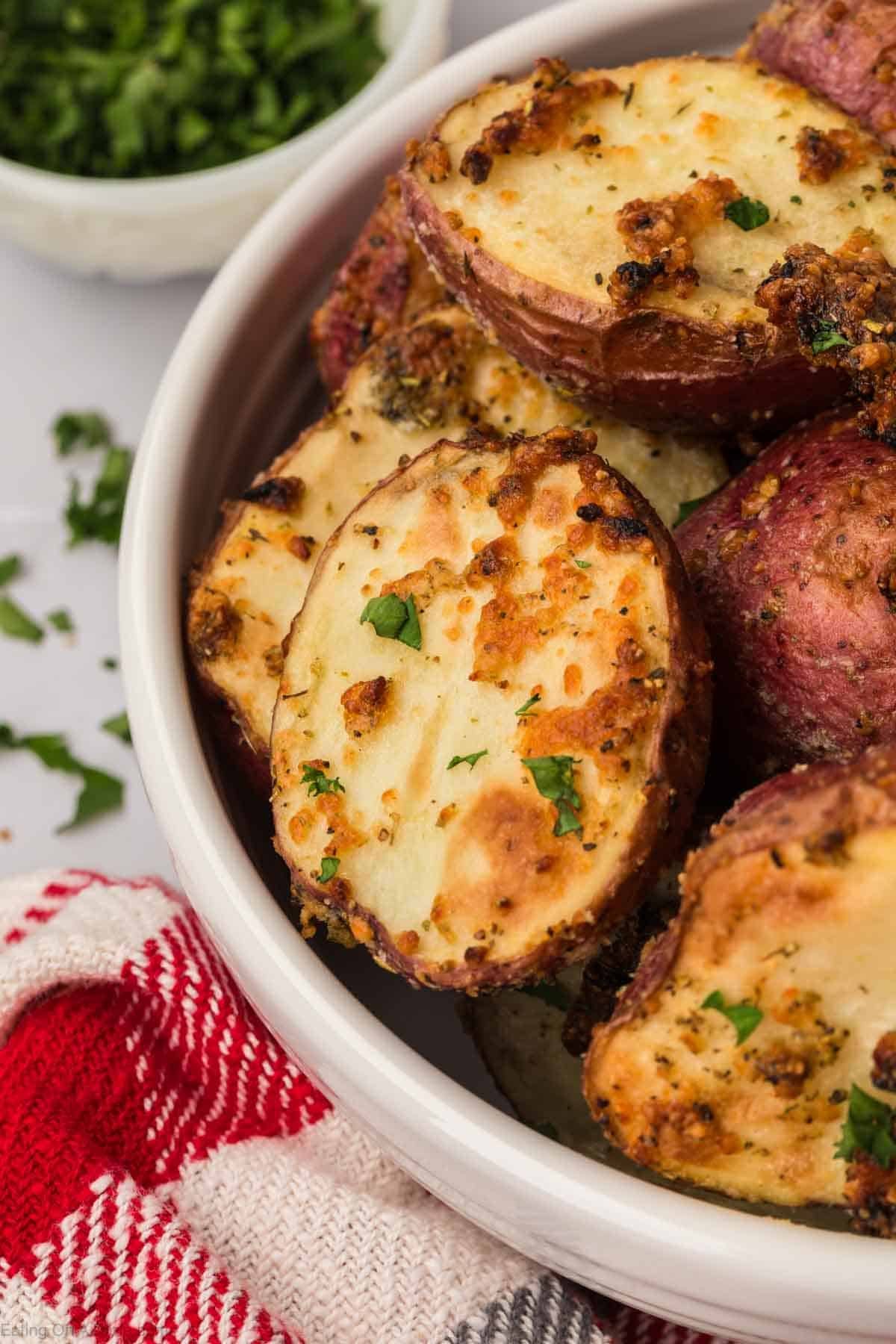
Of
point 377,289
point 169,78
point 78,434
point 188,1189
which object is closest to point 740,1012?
point 188,1189

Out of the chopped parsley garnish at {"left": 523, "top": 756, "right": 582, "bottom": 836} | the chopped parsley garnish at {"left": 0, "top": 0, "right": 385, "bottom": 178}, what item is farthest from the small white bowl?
the chopped parsley garnish at {"left": 523, "top": 756, "right": 582, "bottom": 836}

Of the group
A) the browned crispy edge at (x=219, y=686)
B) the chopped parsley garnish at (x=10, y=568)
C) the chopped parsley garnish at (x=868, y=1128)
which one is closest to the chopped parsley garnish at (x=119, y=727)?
the chopped parsley garnish at (x=10, y=568)

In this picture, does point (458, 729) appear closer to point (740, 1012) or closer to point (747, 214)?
point (740, 1012)

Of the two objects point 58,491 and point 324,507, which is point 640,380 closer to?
point 324,507

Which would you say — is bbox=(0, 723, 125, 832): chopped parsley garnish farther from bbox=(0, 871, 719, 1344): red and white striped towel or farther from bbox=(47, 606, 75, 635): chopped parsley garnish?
bbox=(0, 871, 719, 1344): red and white striped towel

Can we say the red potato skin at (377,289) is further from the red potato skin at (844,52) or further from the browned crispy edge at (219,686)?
the red potato skin at (844,52)
